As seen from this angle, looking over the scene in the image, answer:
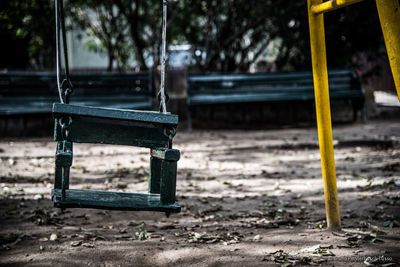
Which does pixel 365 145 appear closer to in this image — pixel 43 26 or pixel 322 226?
pixel 322 226

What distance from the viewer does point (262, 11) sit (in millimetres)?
10141

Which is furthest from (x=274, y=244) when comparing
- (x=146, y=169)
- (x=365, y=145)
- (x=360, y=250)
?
(x=365, y=145)

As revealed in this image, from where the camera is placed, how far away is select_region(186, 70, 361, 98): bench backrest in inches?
372

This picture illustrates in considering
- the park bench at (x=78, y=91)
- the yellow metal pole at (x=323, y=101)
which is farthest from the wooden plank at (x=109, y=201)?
the park bench at (x=78, y=91)

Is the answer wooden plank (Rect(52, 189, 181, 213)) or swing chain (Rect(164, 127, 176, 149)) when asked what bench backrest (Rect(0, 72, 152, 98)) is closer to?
wooden plank (Rect(52, 189, 181, 213))

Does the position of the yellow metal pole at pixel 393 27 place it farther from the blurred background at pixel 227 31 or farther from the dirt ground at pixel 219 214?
the blurred background at pixel 227 31

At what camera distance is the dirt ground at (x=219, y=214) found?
97.7 inches

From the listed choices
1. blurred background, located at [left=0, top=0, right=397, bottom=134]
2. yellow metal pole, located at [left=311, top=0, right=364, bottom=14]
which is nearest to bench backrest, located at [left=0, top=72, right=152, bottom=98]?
blurred background, located at [left=0, top=0, right=397, bottom=134]

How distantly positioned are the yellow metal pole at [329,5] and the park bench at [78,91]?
21.3 feet

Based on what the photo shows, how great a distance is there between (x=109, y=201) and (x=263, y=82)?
7.79 meters

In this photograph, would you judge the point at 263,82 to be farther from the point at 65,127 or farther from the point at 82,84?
the point at 65,127

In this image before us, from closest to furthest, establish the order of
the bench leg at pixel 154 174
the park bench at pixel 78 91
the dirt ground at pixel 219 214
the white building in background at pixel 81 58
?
the dirt ground at pixel 219 214
the bench leg at pixel 154 174
the park bench at pixel 78 91
the white building in background at pixel 81 58

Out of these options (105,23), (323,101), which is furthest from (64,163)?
(105,23)

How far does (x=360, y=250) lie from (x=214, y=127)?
7191 mm
